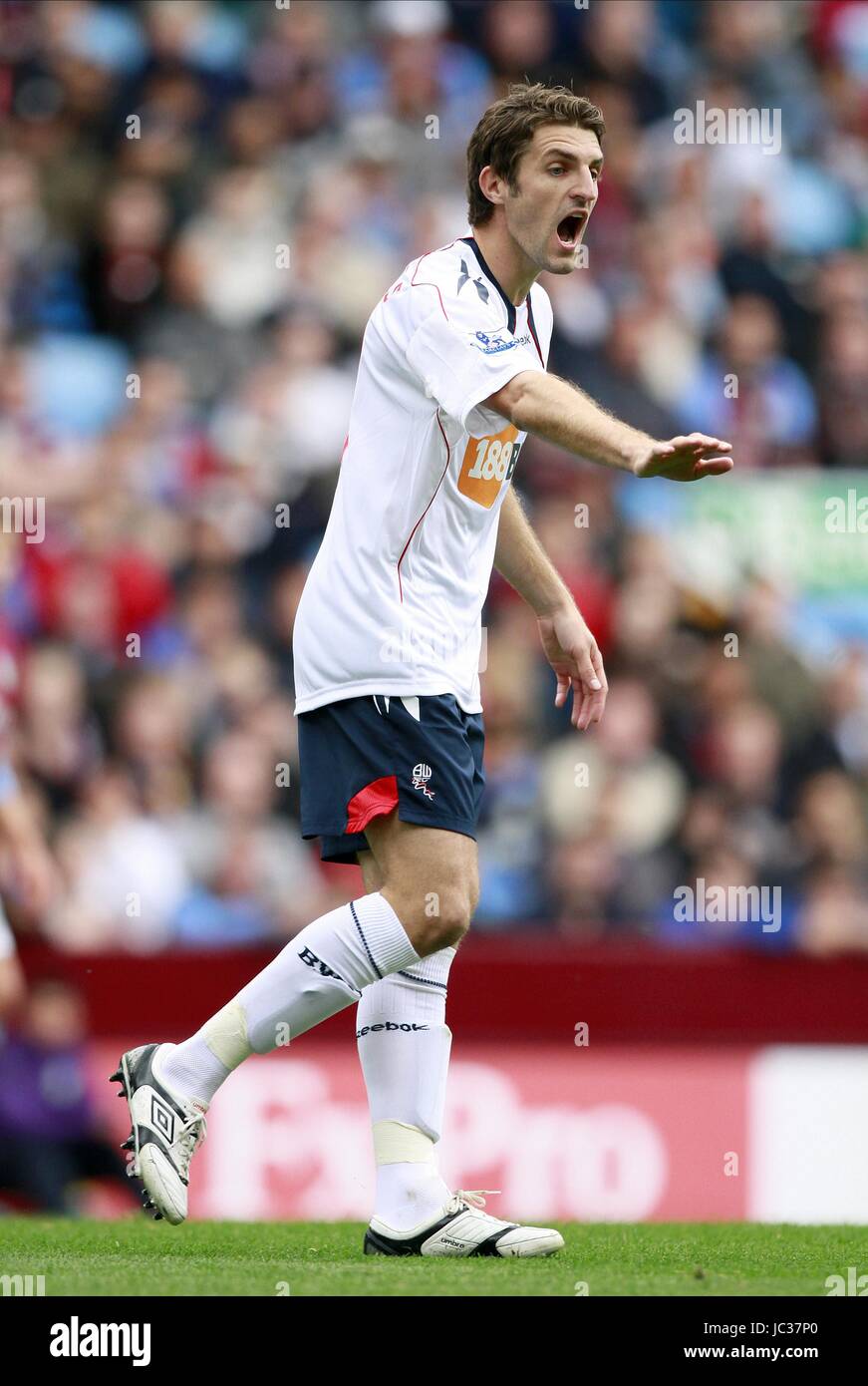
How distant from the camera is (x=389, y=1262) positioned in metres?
4.34

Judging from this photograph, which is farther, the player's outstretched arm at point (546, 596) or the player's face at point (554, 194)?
the player's outstretched arm at point (546, 596)

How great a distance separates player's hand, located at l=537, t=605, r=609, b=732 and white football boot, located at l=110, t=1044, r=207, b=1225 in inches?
48.8

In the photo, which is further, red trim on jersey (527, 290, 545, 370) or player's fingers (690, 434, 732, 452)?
red trim on jersey (527, 290, 545, 370)

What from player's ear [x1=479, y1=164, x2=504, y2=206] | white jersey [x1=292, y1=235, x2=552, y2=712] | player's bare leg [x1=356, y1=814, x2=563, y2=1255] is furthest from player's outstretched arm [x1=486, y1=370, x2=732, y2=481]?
player's bare leg [x1=356, y1=814, x2=563, y2=1255]

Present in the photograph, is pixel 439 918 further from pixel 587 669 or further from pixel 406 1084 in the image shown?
pixel 587 669

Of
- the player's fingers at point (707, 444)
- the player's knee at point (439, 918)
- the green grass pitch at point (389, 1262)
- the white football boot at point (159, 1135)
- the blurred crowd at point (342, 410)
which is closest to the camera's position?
the player's fingers at point (707, 444)

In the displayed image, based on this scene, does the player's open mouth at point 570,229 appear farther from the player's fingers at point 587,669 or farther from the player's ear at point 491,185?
the player's fingers at point 587,669

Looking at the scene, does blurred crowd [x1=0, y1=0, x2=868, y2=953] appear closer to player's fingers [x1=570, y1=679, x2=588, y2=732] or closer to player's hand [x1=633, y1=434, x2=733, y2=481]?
player's fingers [x1=570, y1=679, x2=588, y2=732]

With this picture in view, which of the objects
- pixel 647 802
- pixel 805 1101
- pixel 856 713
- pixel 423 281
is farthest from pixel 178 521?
pixel 423 281

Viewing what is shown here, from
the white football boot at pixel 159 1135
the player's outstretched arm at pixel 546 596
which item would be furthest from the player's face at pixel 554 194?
the white football boot at pixel 159 1135

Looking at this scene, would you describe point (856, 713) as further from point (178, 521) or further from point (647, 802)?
point (178, 521)

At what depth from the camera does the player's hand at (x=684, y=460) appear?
3.69m

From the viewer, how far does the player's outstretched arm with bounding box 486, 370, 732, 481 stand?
3.72 m

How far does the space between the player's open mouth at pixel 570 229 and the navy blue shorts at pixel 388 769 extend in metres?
1.01
